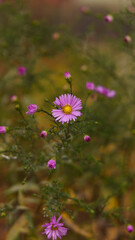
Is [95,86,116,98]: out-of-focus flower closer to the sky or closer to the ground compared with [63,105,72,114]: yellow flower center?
closer to the sky

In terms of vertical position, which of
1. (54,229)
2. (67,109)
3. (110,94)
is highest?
(110,94)

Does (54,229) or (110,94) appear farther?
(110,94)

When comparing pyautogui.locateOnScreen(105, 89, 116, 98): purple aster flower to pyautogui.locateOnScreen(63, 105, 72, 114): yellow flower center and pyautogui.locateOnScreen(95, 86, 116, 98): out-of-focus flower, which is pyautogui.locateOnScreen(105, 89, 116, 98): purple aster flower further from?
pyautogui.locateOnScreen(63, 105, 72, 114): yellow flower center

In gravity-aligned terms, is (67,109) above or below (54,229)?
above

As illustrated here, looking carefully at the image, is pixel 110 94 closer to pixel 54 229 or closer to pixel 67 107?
pixel 67 107

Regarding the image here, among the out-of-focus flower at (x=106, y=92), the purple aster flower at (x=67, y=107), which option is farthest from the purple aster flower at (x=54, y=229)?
the out-of-focus flower at (x=106, y=92)

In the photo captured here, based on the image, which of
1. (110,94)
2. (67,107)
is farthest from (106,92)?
(67,107)

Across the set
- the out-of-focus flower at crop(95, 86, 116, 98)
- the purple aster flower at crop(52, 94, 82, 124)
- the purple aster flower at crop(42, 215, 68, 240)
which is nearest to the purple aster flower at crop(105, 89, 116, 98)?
the out-of-focus flower at crop(95, 86, 116, 98)

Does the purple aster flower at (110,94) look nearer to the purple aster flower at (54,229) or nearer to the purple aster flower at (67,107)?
the purple aster flower at (67,107)
